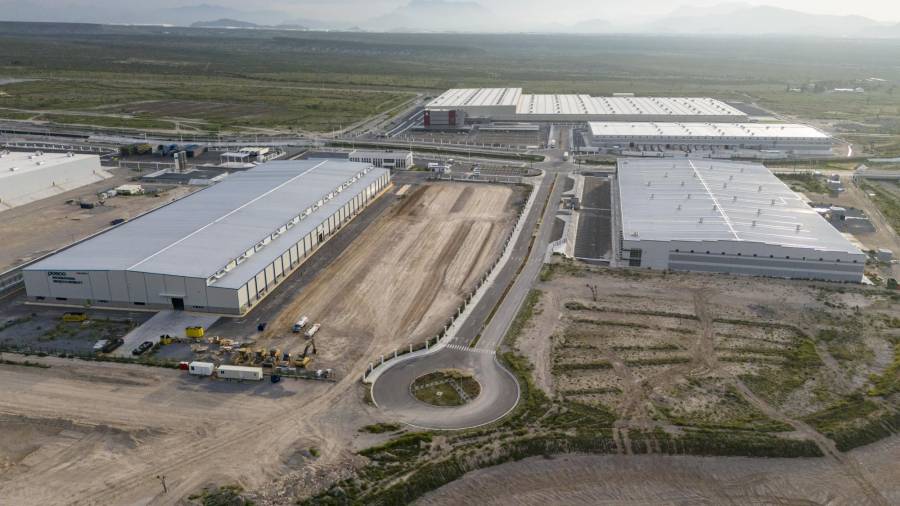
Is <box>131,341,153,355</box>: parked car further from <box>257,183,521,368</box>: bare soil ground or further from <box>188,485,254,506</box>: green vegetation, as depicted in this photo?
<box>188,485,254,506</box>: green vegetation

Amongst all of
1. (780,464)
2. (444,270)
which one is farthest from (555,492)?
(444,270)

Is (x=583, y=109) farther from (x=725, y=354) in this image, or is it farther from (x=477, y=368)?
(x=477, y=368)

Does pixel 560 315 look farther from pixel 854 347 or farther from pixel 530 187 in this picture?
pixel 530 187

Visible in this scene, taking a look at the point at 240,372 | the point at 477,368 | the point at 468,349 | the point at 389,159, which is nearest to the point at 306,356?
the point at 240,372

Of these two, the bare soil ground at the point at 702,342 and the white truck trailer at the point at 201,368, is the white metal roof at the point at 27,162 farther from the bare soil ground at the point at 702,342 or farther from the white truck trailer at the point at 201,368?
the bare soil ground at the point at 702,342

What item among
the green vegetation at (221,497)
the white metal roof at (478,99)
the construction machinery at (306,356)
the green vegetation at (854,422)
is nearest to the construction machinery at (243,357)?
the construction machinery at (306,356)

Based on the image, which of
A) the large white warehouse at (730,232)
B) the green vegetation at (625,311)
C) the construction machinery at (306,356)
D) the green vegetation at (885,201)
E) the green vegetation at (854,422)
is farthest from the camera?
the green vegetation at (885,201)

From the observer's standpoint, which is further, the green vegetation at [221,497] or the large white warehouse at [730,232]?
the large white warehouse at [730,232]

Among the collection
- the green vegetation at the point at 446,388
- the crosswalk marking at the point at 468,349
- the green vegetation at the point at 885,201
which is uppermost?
the green vegetation at the point at 885,201
